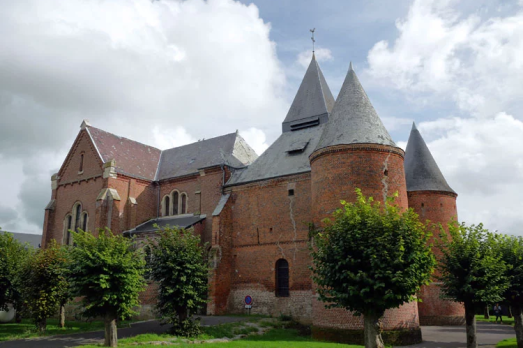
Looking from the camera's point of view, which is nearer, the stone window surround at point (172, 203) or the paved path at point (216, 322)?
the paved path at point (216, 322)

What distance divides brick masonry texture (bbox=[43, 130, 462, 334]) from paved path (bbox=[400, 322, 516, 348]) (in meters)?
1.03

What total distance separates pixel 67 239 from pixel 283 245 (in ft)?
64.7

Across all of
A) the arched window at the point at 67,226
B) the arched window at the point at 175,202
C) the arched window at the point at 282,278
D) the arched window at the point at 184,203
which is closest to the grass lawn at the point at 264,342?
the arched window at the point at 282,278

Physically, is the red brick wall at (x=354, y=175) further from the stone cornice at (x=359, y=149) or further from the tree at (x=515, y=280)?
the tree at (x=515, y=280)

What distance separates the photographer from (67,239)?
35.6 metres

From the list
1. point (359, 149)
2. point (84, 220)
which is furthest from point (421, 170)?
point (84, 220)

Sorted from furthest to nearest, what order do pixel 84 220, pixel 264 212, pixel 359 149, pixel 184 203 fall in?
pixel 84 220
pixel 184 203
pixel 264 212
pixel 359 149

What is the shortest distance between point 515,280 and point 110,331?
1816cm

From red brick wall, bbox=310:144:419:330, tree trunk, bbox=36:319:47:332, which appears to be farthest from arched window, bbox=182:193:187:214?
red brick wall, bbox=310:144:419:330

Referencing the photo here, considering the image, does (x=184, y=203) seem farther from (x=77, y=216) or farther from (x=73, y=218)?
(x=73, y=218)

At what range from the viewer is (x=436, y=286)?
27.0 meters

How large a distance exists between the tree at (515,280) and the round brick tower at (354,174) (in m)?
4.22

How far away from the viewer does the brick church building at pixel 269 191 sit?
2184 cm

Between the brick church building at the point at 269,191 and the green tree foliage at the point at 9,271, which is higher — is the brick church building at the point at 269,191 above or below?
above
